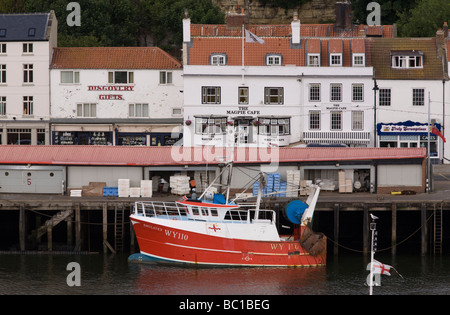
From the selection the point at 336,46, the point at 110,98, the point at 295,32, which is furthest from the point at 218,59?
the point at 110,98

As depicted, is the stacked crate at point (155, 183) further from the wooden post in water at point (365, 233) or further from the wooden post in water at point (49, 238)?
the wooden post in water at point (365, 233)

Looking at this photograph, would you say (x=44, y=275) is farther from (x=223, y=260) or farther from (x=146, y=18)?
(x=146, y=18)

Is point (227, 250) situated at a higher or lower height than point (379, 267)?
lower

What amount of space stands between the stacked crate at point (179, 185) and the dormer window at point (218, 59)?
55.6 feet

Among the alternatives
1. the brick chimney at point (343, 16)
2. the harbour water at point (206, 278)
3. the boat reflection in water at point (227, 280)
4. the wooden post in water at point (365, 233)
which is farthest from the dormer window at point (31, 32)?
the wooden post in water at point (365, 233)

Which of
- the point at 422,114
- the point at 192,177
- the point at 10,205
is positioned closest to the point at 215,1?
the point at 422,114

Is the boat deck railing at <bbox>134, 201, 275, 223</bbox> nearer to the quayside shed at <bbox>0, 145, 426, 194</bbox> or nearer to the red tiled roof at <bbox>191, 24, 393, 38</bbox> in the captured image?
the quayside shed at <bbox>0, 145, 426, 194</bbox>

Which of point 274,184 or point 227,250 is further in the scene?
point 274,184

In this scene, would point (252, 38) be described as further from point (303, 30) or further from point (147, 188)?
point (147, 188)

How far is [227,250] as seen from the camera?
193ft

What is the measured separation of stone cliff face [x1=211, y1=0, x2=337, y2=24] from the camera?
114m

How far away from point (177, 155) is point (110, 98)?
20118mm

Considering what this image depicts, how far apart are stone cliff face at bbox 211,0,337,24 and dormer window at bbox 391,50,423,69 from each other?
1212 inches
